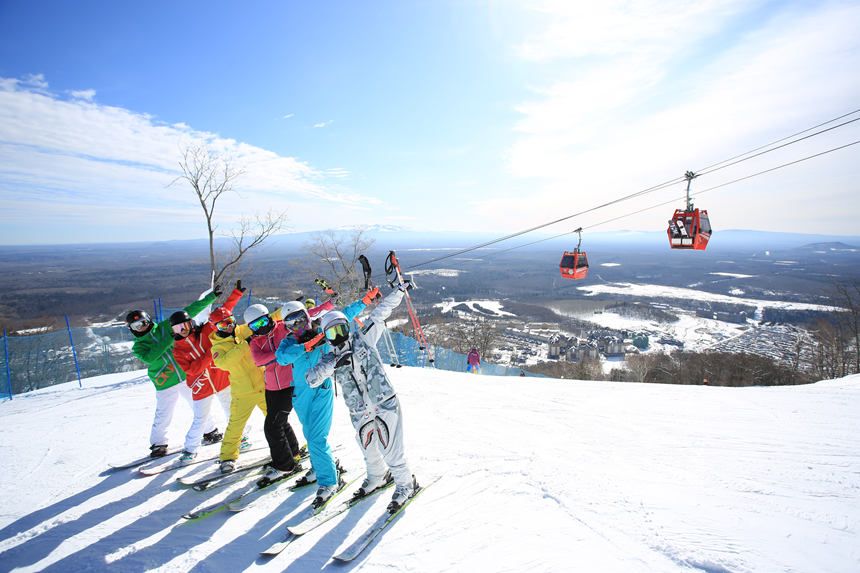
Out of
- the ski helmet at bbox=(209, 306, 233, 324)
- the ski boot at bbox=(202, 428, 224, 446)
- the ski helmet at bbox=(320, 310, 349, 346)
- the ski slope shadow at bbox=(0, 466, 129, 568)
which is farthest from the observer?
the ski boot at bbox=(202, 428, 224, 446)

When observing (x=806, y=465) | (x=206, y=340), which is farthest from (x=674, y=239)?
(x=206, y=340)

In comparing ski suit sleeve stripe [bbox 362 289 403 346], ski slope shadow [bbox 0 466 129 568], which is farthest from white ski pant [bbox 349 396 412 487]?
ski slope shadow [bbox 0 466 129 568]

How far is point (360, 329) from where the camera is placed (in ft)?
11.8

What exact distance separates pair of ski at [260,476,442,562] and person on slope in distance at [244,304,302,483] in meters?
0.94

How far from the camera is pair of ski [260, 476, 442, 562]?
300cm

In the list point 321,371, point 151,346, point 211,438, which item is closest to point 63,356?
point 211,438

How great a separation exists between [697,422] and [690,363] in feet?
81.6

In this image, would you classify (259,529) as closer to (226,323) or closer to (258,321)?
(258,321)

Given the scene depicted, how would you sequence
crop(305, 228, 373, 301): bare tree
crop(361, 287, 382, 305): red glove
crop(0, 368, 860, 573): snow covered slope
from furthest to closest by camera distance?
crop(305, 228, 373, 301): bare tree < crop(361, 287, 382, 305): red glove < crop(0, 368, 860, 573): snow covered slope

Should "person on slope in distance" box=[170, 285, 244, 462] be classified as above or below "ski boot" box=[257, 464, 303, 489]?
above

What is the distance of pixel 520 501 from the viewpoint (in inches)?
143

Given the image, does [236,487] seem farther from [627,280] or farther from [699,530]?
[627,280]

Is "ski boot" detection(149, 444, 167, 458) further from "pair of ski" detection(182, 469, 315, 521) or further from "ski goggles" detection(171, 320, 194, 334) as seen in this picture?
"ski goggles" detection(171, 320, 194, 334)

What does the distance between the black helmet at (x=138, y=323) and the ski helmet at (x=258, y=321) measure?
1.56 m
